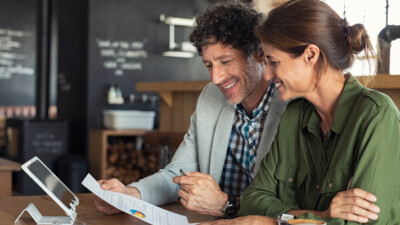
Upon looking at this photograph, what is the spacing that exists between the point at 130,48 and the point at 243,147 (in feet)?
14.2

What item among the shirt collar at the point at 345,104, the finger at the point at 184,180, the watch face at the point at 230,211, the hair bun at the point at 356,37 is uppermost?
the hair bun at the point at 356,37

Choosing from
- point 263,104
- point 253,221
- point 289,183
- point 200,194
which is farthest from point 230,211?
point 263,104

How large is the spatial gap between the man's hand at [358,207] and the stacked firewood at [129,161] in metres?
4.10

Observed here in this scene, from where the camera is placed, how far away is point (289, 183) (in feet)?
5.27

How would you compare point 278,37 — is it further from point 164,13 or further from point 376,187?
point 164,13

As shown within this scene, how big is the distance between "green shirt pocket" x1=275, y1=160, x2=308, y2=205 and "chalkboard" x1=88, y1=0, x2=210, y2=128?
14.8ft

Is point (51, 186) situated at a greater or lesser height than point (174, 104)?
lesser

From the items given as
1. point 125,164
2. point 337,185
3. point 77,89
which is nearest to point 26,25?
point 77,89

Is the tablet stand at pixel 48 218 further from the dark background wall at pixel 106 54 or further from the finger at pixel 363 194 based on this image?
the dark background wall at pixel 106 54

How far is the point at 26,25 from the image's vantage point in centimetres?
888

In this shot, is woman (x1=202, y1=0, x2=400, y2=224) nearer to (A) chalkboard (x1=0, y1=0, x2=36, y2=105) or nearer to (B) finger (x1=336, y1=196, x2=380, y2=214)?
(B) finger (x1=336, y1=196, x2=380, y2=214)

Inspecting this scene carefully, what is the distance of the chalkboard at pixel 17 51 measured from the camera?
341 inches

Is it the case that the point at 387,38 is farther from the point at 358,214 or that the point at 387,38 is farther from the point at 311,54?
the point at 358,214

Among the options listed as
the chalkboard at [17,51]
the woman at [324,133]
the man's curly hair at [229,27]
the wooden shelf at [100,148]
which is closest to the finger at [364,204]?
the woman at [324,133]
